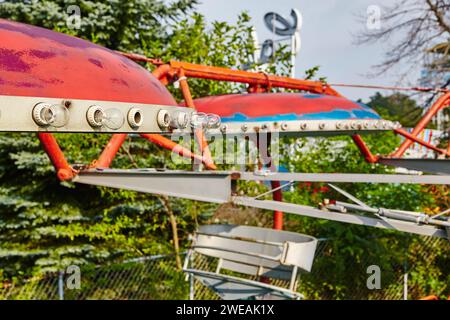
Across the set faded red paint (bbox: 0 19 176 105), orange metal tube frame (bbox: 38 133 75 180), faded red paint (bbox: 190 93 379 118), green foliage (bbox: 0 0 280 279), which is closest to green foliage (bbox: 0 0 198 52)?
green foliage (bbox: 0 0 280 279)

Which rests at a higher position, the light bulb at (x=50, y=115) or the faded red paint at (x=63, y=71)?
the faded red paint at (x=63, y=71)

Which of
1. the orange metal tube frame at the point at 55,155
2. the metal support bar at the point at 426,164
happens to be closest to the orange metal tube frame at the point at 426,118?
the metal support bar at the point at 426,164

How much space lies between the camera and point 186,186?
2863 millimetres

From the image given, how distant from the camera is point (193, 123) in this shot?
2.01 metres

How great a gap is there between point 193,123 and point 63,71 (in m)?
0.50

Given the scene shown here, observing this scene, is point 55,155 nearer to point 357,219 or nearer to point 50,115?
point 50,115

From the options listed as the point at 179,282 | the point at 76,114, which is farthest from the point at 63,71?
the point at 179,282

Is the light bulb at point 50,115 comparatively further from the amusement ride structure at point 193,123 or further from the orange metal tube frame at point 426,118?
the orange metal tube frame at point 426,118

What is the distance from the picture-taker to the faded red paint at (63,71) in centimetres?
161

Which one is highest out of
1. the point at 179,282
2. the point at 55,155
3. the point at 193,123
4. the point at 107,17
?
the point at 107,17

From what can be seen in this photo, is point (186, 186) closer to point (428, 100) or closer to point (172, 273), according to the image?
point (172, 273)

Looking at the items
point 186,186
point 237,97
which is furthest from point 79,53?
point 237,97

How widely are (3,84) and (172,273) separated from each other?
5450 mm

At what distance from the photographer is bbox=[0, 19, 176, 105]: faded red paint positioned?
1607 millimetres
